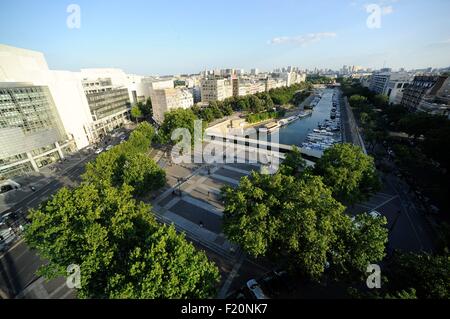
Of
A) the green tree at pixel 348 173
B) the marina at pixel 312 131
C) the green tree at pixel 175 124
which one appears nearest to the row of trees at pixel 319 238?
the green tree at pixel 348 173

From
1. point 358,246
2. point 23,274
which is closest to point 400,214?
point 358,246

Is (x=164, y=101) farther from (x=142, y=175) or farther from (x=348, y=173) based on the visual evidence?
(x=348, y=173)

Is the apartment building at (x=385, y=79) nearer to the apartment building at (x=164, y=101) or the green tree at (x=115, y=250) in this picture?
the apartment building at (x=164, y=101)

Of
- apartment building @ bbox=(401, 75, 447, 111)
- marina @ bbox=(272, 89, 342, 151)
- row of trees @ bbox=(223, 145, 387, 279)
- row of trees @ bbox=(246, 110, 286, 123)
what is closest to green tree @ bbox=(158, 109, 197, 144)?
marina @ bbox=(272, 89, 342, 151)

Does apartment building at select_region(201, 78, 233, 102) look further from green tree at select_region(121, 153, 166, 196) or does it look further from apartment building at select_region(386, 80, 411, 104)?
green tree at select_region(121, 153, 166, 196)

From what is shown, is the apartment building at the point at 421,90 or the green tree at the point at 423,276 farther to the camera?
the apartment building at the point at 421,90

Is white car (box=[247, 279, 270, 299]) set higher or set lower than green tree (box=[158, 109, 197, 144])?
lower
